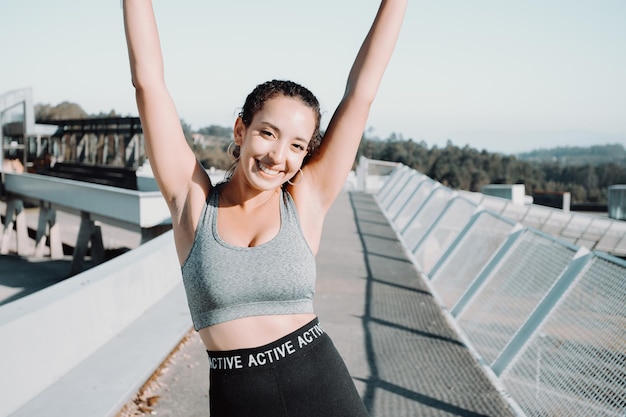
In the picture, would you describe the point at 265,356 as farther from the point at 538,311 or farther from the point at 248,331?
the point at 538,311

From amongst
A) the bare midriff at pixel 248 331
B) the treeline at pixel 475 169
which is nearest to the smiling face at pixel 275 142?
the bare midriff at pixel 248 331

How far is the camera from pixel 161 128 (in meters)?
1.80

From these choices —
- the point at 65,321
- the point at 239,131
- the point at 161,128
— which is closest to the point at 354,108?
the point at 239,131

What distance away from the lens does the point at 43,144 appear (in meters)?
48.2

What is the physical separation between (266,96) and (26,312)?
7.80 ft

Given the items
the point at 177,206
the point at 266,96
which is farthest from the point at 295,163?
the point at 177,206

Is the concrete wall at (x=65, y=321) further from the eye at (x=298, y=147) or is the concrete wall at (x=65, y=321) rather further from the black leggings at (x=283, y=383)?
the eye at (x=298, y=147)

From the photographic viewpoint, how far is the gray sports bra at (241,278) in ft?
5.57

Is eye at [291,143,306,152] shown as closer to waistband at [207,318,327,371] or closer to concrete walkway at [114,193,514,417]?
waistband at [207,318,327,371]

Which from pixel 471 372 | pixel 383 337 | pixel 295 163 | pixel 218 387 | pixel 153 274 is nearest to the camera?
pixel 218 387

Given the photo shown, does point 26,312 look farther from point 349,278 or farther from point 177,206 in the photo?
point 349,278

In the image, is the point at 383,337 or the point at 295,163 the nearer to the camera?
the point at 295,163

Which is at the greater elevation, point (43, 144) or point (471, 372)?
point (471, 372)

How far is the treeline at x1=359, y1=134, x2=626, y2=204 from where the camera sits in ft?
269
